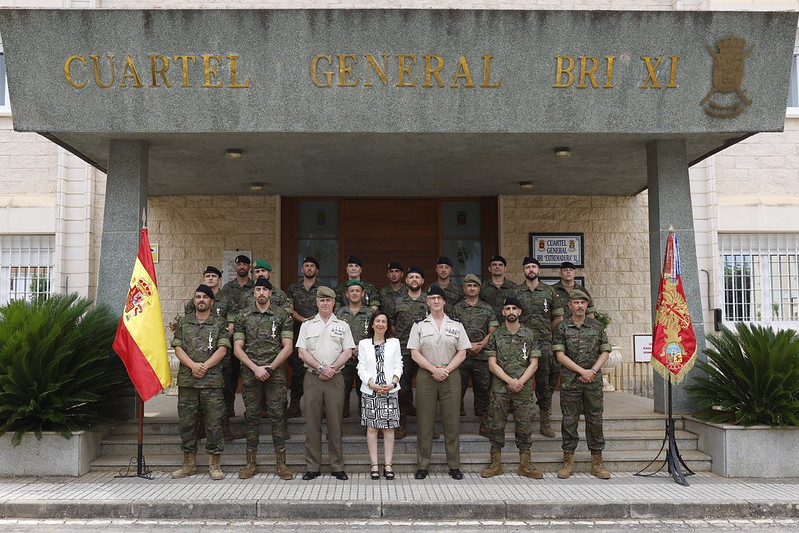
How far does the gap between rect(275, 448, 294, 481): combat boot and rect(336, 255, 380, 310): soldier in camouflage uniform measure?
2.03m

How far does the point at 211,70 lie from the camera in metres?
8.08

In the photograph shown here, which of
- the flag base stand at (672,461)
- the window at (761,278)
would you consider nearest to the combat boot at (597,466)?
the flag base stand at (672,461)

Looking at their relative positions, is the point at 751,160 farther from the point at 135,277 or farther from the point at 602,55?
the point at 135,277

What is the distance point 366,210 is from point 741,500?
772cm

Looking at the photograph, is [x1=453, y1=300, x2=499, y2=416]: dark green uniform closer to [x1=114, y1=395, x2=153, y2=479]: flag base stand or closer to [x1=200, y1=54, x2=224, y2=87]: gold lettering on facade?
[x1=114, y1=395, x2=153, y2=479]: flag base stand

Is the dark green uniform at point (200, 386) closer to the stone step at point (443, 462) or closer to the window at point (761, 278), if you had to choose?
the stone step at point (443, 462)

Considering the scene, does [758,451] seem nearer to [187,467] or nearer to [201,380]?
[201,380]

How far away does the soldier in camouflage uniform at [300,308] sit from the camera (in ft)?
28.6

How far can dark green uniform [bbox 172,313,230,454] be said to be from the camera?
24.5ft

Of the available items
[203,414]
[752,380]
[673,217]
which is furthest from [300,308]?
[752,380]

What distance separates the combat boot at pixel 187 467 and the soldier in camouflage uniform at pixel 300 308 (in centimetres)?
139

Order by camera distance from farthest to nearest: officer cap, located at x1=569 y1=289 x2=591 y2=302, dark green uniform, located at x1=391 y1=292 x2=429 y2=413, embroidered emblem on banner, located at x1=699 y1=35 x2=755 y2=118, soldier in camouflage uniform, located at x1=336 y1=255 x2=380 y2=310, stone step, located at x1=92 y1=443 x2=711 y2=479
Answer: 1. soldier in camouflage uniform, located at x1=336 y1=255 x2=380 y2=310
2. dark green uniform, located at x1=391 y1=292 x2=429 y2=413
3. embroidered emblem on banner, located at x1=699 y1=35 x2=755 y2=118
4. stone step, located at x1=92 y1=443 x2=711 y2=479
5. officer cap, located at x1=569 y1=289 x2=591 y2=302

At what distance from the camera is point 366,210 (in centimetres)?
1240

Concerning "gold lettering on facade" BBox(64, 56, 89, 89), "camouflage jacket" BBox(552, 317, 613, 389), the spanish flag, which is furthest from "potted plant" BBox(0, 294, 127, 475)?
"camouflage jacket" BBox(552, 317, 613, 389)
